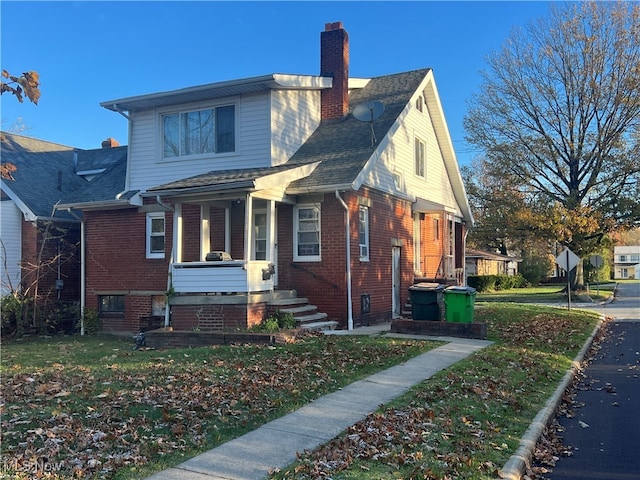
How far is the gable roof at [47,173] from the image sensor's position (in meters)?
18.9

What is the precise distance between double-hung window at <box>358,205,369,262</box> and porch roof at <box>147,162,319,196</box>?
1.90 meters

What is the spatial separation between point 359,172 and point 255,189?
2897mm

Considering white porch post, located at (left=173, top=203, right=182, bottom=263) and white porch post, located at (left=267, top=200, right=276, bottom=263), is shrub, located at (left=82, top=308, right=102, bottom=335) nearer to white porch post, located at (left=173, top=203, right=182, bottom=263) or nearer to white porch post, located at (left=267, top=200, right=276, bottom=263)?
white porch post, located at (left=173, top=203, right=182, bottom=263)

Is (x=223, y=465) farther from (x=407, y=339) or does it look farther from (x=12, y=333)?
(x=12, y=333)

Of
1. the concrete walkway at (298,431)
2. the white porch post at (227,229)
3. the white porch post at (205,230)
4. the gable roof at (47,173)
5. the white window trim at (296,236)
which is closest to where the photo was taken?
the concrete walkway at (298,431)

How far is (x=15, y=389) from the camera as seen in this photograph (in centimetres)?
777

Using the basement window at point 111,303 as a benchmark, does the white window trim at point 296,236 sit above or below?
above

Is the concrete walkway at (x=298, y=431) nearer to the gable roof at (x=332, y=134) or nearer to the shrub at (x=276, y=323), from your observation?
the shrub at (x=276, y=323)

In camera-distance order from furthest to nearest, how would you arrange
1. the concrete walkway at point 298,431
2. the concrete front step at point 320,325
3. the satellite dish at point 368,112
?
1. the satellite dish at point 368,112
2. the concrete front step at point 320,325
3. the concrete walkway at point 298,431

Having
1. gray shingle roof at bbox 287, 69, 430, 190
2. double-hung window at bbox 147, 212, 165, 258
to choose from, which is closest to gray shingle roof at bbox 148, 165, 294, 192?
gray shingle roof at bbox 287, 69, 430, 190

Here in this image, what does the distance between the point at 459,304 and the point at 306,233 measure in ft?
14.6

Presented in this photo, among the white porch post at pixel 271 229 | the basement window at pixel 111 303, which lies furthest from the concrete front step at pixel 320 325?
the basement window at pixel 111 303

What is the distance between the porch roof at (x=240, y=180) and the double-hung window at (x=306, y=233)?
101 cm

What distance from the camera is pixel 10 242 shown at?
18.8 m
